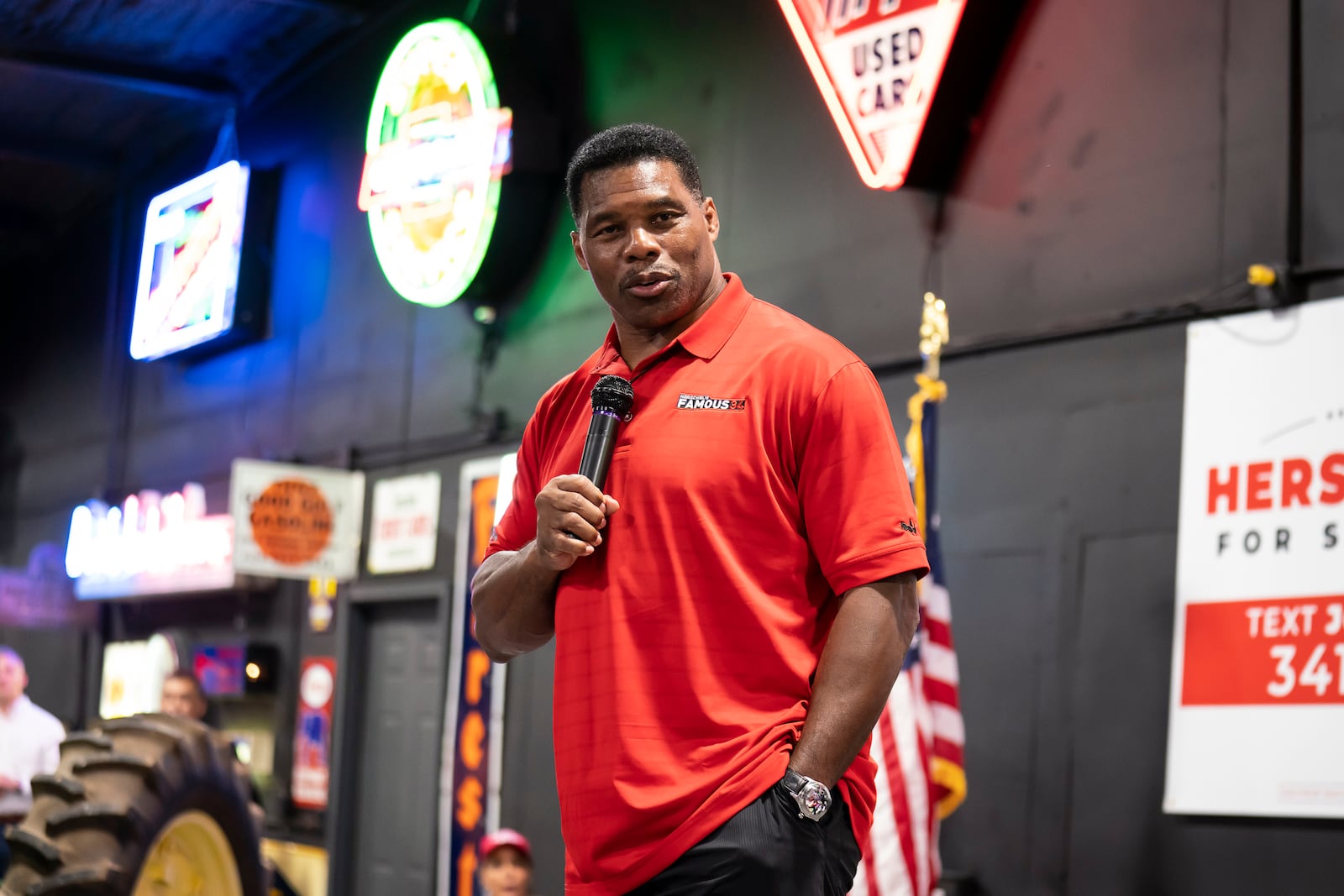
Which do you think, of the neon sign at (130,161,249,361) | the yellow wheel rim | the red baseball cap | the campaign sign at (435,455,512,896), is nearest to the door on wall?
the campaign sign at (435,455,512,896)

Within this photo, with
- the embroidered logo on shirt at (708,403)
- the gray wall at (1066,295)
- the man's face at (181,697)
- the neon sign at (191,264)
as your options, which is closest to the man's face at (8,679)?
the man's face at (181,697)

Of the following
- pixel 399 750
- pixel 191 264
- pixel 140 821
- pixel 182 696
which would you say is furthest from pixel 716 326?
pixel 191 264

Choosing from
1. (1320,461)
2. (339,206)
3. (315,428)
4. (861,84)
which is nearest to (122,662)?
(315,428)

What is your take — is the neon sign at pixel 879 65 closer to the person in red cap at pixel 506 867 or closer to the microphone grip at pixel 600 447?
the person in red cap at pixel 506 867

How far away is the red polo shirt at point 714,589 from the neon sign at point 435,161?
6151 mm

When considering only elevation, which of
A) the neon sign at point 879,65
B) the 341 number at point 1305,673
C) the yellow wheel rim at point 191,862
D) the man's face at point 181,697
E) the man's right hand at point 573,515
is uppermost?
the neon sign at point 879,65

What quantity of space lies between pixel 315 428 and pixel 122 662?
3349mm

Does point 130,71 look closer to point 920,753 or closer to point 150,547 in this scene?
point 150,547

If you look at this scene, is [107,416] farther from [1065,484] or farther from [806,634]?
[806,634]

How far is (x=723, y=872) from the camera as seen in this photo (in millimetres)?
1716

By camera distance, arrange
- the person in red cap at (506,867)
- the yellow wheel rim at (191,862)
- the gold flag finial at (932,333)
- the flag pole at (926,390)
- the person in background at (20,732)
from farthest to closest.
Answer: the person in background at (20,732) < the person in red cap at (506,867) < the gold flag finial at (932,333) < the flag pole at (926,390) < the yellow wheel rim at (191,862)

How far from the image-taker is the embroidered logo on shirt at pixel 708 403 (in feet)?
6.15

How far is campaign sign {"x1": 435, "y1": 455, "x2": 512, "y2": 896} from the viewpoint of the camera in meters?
7.85

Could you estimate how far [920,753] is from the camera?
4.53 m
